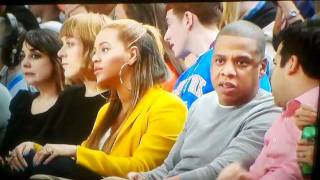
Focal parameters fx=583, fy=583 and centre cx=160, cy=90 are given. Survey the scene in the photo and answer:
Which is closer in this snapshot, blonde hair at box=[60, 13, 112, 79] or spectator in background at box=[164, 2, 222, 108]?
spectator in background at box=[164, 2, 222, 108]

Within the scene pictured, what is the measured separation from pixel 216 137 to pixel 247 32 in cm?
38

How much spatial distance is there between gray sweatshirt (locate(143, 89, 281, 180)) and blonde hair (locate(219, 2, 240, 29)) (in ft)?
0.83

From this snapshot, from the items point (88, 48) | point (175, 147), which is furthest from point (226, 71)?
point (88, 48)

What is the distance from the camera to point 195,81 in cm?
207

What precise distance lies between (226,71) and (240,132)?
215 mm

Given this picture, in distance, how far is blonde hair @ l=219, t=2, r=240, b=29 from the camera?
6.59ft

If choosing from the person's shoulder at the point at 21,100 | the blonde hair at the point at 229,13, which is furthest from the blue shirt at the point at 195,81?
the person's shoulder at the point at 21,100

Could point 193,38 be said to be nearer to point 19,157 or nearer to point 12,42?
point 12,42

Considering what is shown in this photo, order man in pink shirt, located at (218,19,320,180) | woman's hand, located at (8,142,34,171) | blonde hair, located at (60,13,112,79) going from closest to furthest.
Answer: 1. man in pink shirt, located at (218,19,320,180)
2. blonde hair, located at (60,13,112,79)
3. woman's hand, located at (8,142,34,171)

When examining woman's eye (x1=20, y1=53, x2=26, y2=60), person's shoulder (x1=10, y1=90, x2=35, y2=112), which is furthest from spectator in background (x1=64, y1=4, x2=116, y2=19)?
person's shoulder (x1=10, y1=90, x2=35, y2=112)

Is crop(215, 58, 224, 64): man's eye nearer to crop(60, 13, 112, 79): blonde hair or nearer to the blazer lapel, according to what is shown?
the blazer lapel

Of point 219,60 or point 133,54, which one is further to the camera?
point 133,54

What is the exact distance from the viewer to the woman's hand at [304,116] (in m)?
1.94

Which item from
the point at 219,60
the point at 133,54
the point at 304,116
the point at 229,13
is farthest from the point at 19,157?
the point at 304,116
